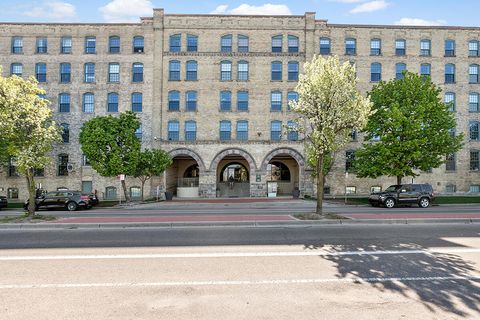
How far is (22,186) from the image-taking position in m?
34.5

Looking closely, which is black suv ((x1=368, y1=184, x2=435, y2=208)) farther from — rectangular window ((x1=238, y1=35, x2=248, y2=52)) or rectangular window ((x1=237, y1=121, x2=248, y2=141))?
rectangular window ((x1=238, y1=35, x2=248, y2=52))

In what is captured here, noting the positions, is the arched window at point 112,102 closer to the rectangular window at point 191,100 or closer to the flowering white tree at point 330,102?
the rectangular window at point 191,100

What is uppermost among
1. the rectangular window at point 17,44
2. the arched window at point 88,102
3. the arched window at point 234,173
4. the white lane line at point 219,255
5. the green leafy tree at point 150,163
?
the rectangular window at point 17,44

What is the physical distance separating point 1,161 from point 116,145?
1263 cm

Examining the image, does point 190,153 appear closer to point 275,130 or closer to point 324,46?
point 275,130

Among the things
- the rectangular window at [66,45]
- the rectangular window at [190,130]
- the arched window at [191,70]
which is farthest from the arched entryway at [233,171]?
the rectangular window at [66,45]

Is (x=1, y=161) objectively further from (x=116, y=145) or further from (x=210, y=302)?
(x=210, y=302)

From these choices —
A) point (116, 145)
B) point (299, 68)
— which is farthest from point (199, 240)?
point (299, 68)

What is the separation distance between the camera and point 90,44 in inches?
1378

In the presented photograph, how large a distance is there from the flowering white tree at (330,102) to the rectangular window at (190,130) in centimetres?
1970

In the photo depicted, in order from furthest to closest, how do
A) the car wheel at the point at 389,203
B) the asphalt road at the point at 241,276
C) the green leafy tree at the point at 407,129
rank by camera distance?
the green leafy tree at the point at 407,129 < the car wheel at the point at 389,203 < the asphalt road at the point at 241,276

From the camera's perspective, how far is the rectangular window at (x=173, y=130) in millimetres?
34750

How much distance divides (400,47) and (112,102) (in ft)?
104

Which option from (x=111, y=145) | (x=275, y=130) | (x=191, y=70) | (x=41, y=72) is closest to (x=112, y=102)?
(x=41, y=72)
